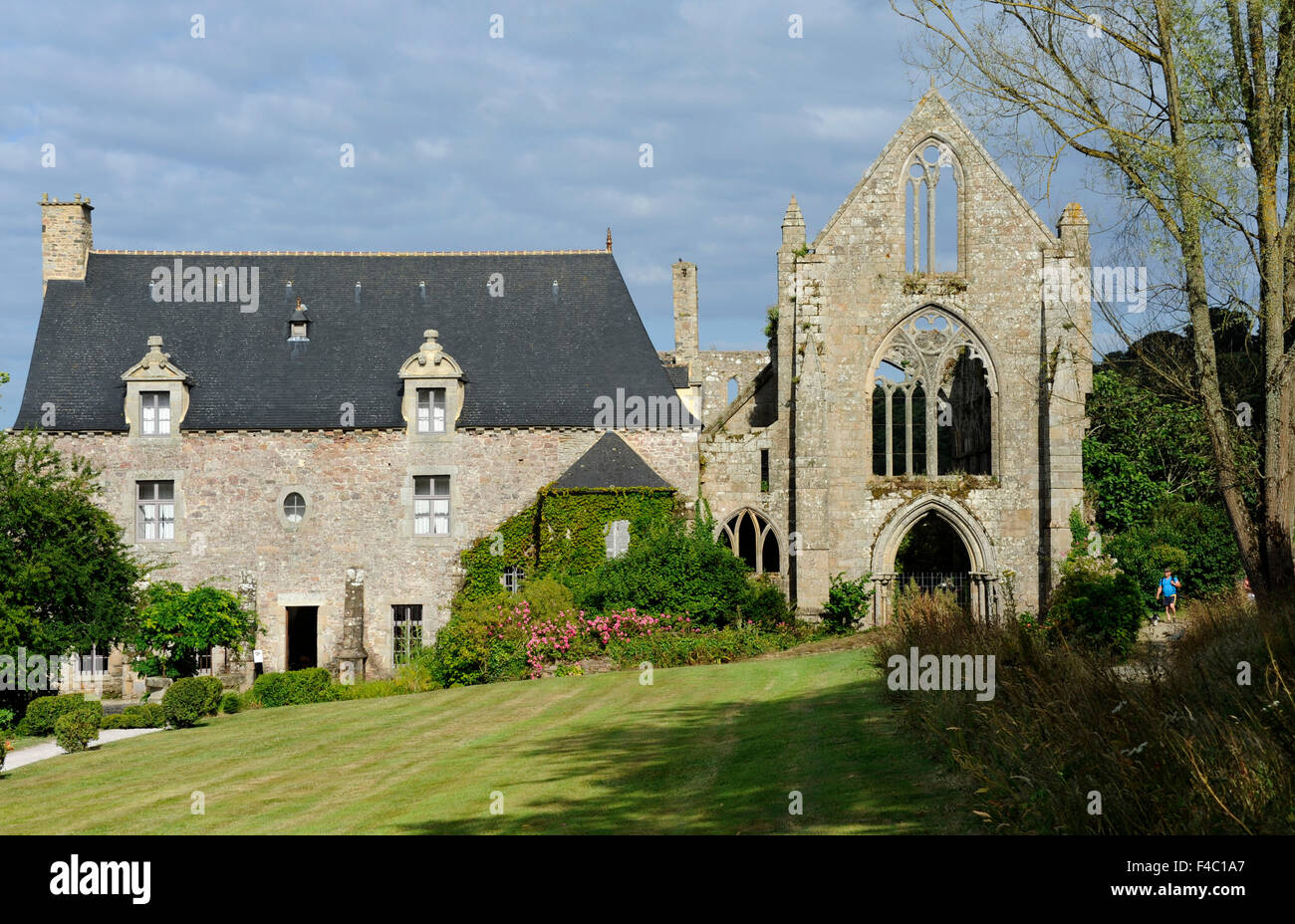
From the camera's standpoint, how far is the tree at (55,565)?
71.3 ft

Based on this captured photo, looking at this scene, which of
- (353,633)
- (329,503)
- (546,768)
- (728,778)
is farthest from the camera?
(329,503)

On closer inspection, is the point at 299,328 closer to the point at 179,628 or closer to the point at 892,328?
the point at 179,628

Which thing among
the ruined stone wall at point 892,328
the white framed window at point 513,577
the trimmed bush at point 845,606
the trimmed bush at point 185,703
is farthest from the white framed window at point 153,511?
the trimmed bush at point 845,606

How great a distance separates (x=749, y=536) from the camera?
29703 millimetres

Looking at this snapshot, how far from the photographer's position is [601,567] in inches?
1006

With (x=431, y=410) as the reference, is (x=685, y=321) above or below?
above

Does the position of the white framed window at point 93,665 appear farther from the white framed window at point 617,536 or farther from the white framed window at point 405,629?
the white framed window at point 617,536

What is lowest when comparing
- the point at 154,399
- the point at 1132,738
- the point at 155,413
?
the point at 1132,738

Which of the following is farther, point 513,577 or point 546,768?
point 513,577

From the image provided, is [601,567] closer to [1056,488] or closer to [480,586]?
[480,586]

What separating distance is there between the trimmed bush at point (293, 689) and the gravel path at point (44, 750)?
9.43 feet

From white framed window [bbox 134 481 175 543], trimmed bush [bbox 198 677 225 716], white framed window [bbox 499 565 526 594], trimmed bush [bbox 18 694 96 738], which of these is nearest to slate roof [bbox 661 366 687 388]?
white framed window [bbox 499 565 526 594]

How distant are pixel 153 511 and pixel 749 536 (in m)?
14.5

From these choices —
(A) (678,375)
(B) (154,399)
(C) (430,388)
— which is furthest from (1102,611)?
(B) (154,399)
